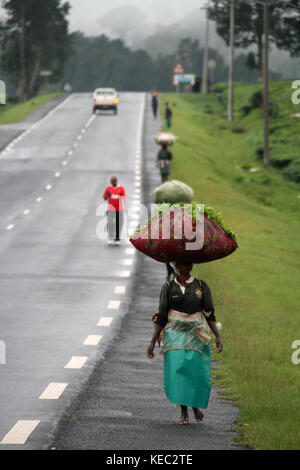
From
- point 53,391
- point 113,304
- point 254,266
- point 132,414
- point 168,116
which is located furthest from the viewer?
point 168,116

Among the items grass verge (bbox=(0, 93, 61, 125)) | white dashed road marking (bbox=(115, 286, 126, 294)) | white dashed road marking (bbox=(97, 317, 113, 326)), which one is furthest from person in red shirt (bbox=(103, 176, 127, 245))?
grass verge (bbox=(0, 93, 61, 125))

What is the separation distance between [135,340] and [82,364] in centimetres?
187

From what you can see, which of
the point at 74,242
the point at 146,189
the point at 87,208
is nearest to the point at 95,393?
the point at 74,242

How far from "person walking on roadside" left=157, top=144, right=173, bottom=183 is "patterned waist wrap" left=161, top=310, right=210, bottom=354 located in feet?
69.4

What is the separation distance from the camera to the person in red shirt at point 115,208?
24844mm

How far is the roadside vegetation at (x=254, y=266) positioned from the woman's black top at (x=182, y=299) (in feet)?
4.03

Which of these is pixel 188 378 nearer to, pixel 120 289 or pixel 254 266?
pixel 120 289

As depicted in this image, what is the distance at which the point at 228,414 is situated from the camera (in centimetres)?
952

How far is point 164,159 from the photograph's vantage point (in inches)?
1203

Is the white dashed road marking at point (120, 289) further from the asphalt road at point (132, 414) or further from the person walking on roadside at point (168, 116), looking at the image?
the person walking on roadside at point (168, 116)

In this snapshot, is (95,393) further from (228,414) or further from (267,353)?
(267,353)

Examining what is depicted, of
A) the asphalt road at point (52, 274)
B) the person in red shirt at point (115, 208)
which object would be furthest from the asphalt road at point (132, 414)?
the person in red shirt at point (115, 208)

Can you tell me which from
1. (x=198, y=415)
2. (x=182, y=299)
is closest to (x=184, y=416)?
(x=198, y=415)

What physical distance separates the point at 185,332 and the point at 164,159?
21820 mm
